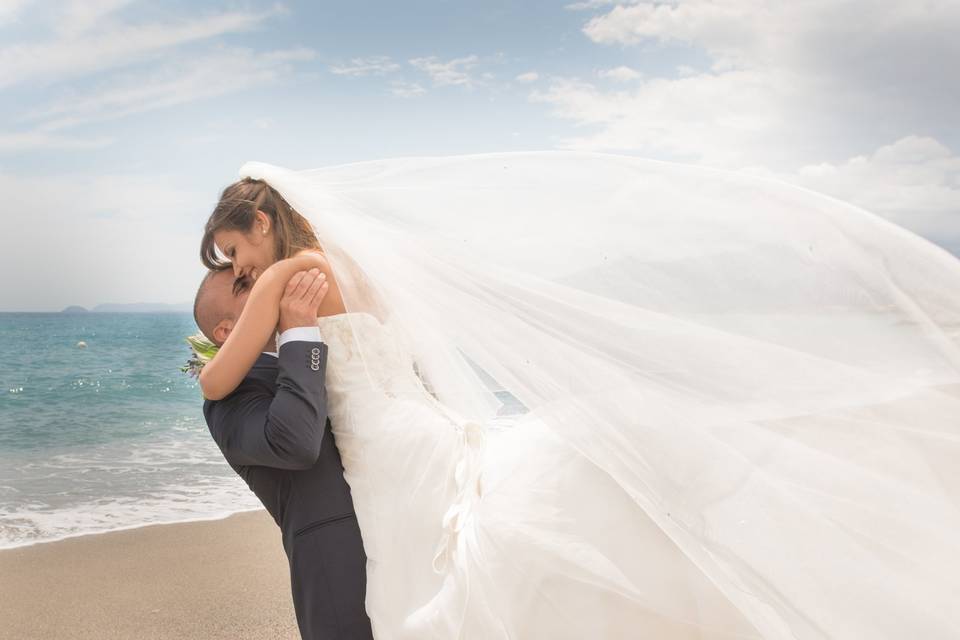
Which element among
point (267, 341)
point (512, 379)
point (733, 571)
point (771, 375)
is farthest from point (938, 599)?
point (267, 341)

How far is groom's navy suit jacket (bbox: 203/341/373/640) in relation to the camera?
222cm

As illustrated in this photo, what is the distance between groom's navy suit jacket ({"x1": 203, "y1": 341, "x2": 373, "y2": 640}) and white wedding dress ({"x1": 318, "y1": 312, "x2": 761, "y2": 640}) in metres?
0.07

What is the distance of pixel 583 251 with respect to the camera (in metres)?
2.44

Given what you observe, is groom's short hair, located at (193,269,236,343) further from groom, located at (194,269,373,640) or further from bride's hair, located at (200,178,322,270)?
groom, located at (194,269,373,640)

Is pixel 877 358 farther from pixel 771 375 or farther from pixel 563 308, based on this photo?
pixel 563 308

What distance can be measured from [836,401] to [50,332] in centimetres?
5554

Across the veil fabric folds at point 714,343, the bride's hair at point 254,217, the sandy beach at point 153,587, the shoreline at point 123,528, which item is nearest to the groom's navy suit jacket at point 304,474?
the veil fabric folds at point 714,343

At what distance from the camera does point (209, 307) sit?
278cm

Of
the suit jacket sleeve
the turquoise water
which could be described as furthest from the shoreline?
the suit jacket sleeve

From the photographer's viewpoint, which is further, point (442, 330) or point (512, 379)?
point (442, 330)

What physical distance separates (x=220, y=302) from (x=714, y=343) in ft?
5.42

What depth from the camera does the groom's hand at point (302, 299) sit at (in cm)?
238

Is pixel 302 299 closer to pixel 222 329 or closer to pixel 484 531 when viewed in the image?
pixel 222 329

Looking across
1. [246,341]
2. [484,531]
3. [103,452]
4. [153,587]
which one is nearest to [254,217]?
[246,341]
